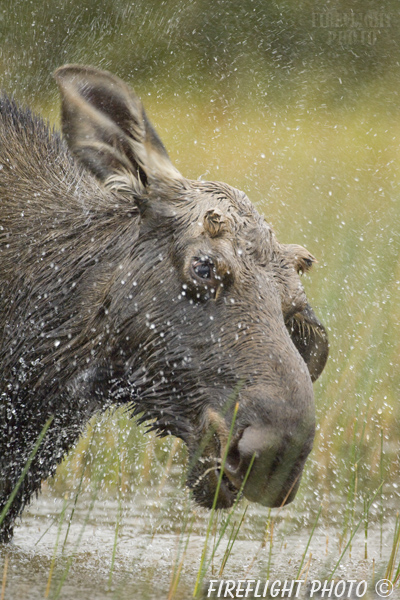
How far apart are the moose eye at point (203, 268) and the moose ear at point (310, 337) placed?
0.64 metres

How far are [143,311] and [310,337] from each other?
883 mm

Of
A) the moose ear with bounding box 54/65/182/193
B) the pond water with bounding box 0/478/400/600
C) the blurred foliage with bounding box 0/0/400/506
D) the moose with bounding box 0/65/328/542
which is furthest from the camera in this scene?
the blurred foliage with bounding box 0/0/400/506

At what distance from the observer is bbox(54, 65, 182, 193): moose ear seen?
12.6 feet

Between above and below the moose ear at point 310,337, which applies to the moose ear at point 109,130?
above

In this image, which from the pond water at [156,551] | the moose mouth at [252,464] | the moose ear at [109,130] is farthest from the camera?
the moose ear at [109,130]

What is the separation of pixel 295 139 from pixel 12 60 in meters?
3.90

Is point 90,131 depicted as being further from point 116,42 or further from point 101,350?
point 116,42

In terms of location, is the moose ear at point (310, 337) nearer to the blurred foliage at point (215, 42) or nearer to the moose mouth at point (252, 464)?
the moose mouth at point (252, 464)

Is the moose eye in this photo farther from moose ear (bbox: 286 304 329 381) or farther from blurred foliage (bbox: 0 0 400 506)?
blurred foliage (bbox: 0 0 400 506)

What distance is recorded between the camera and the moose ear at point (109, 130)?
12.6ft

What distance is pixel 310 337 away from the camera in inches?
157

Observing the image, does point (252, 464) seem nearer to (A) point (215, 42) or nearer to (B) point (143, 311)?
(B) point (143, 311)

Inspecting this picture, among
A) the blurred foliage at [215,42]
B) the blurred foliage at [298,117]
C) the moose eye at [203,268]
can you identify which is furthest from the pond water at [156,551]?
the blurred foliage at [215,42]

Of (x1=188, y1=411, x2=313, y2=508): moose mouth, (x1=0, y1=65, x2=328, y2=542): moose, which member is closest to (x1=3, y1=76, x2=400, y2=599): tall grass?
(x1=188, y1=411, x2=313, y2=508): moose mouth
